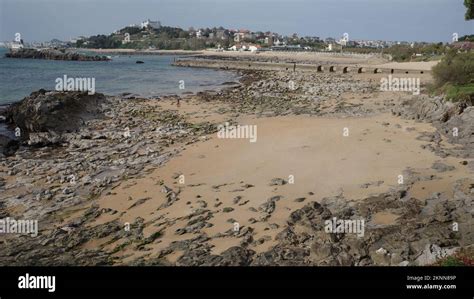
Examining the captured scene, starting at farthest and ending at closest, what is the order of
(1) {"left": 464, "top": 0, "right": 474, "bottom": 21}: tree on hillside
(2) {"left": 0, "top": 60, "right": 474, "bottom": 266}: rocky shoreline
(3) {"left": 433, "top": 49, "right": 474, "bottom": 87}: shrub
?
(1) {"left": 464, "top": 0, "right": 474, "bottom": 21}: tree on hillside
(3) {"left": 433, "top": 49, "right": 474, "bottom": 87}: shrub
(2) {"left": 0, "top": 60, "right": 474, "bottom": 266}: rocky shoreline

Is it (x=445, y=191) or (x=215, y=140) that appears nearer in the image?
(x=445, y=191)

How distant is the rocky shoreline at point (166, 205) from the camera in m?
7.89

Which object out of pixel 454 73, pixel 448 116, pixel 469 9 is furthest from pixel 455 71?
pixel 448 116

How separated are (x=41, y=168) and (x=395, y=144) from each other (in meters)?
15.0

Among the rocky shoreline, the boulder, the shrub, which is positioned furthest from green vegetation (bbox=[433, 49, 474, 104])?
the boulder

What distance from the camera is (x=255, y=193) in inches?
450

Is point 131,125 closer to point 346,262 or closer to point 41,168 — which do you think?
point 41,168

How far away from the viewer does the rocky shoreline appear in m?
7.89

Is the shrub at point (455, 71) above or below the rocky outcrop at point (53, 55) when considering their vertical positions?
below

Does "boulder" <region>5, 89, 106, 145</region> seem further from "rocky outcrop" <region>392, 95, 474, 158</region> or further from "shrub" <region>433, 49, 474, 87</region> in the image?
"shrub" <region>433, 49, 474, 87</region>

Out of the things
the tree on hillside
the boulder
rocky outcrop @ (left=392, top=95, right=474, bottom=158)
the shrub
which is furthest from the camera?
the tree on hillside

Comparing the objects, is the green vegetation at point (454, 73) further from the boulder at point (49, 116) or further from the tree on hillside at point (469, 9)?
the boulder at point (49, 116)

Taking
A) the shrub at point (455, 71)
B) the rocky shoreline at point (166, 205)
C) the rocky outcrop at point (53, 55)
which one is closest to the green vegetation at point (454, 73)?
the shrub at point (455, 71)
